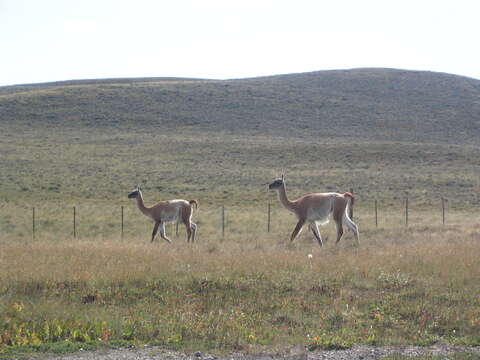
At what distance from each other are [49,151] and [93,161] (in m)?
6.51

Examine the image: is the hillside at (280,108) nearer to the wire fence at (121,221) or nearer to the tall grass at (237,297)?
the wire fence at (121,221)

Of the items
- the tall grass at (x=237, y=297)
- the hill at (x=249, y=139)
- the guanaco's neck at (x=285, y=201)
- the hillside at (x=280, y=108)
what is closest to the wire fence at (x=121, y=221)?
the guanaco's neck at (x=285, y=201)

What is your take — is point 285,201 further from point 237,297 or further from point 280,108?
point 280,108

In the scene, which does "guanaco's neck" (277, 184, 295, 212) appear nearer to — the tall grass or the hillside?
the tall grass

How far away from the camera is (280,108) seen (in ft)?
259

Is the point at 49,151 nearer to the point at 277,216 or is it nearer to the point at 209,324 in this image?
the point at 277,216

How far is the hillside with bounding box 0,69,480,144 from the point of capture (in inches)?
2741

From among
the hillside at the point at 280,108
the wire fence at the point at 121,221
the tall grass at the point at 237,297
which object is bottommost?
the wire fence at the point at 121,221

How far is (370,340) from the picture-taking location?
23.9 feet

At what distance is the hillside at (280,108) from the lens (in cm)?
6962

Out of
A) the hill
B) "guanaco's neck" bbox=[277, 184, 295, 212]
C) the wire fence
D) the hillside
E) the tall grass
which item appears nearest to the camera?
the tall grass

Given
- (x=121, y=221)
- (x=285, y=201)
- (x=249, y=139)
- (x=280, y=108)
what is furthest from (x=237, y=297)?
(x=280, y=108)

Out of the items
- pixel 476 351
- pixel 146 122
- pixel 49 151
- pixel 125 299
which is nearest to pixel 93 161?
pixel 49 151

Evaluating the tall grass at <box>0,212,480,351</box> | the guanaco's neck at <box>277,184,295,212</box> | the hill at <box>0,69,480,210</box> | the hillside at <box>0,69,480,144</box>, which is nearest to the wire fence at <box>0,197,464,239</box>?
the guanaco's neck at <box>277,184,295,212</box>
